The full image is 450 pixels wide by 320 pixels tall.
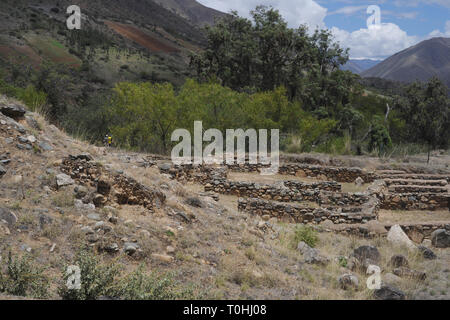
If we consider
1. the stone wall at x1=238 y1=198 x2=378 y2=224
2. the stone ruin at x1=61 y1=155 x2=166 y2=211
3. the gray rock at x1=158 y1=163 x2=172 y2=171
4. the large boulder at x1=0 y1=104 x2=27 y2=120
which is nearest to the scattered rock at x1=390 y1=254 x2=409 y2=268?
the stone wall at x1=238 y1=198 x2=378 y2=224

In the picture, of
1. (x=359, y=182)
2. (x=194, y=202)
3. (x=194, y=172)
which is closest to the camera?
(x=194, y=202)

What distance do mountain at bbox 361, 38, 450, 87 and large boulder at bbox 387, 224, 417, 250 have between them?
87.6 m

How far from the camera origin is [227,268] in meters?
4.65

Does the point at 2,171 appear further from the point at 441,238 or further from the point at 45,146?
the point at 441,238

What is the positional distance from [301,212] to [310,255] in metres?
3.19

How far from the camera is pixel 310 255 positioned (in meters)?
5.71

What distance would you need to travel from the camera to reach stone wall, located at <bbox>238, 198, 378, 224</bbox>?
862cm

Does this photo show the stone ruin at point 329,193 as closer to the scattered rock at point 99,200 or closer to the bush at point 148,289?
the scattered rock at point 99,200

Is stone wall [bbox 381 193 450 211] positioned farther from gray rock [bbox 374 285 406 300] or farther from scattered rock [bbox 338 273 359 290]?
gray rock [bbox 374 285 406 300]

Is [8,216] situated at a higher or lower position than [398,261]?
higher

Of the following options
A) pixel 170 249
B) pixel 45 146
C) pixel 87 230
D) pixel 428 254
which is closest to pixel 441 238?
pixel 428 254

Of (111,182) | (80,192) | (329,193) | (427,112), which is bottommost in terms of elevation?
(329,193)
